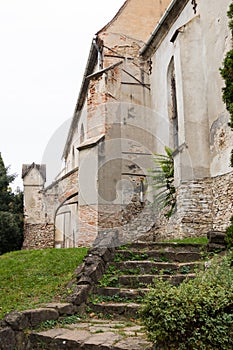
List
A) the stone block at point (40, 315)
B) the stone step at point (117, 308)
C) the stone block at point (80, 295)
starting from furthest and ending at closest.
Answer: the stone block at point (80, 295), the stone step at point (117, 308), the stone block at point (40, 315)

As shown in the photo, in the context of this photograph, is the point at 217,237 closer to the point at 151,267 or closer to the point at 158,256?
the point at 158,256

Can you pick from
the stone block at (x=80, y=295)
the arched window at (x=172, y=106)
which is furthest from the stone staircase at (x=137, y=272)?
the arched window at (x=172, y=106)

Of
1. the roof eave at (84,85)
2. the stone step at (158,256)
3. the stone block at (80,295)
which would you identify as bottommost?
the stone block at (80,295)

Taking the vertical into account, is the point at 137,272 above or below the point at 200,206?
below

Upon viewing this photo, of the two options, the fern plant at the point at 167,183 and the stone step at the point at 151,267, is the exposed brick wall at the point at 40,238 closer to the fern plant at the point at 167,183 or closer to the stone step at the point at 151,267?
the fern plant at the point at 167,183

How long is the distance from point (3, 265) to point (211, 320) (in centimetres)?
664

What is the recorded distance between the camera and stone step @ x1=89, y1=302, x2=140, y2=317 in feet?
22.0

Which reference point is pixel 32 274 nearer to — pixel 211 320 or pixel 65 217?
pixel 211 320

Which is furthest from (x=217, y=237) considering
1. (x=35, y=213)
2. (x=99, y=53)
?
(x=35, y=213)

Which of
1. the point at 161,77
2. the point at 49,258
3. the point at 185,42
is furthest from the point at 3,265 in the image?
the point at 161,77

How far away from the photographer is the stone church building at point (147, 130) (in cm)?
1203

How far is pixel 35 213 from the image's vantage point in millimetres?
20781

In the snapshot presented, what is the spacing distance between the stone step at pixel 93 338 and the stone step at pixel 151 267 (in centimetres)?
182

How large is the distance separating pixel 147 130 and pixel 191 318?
1330 cm
